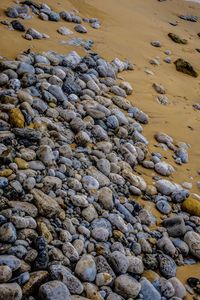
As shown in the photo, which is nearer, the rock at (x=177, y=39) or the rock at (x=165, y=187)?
the rock at (x=165, y=187)

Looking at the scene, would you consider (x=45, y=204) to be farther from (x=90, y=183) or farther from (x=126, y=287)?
(x=126, y=287)

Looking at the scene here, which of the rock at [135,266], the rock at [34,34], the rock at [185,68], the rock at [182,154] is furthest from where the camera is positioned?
the rock at [185,68]

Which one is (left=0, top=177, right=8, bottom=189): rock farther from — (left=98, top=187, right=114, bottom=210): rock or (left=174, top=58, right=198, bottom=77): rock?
(left=174, top=58, right=198, bottom=77): rock

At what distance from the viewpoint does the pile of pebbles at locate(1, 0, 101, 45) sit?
195 inches

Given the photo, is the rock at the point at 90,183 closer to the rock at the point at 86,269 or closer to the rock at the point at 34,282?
the rock at the point at 86,269

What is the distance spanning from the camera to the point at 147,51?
615 cm

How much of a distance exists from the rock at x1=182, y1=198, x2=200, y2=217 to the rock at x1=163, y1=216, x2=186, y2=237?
234 millimetres

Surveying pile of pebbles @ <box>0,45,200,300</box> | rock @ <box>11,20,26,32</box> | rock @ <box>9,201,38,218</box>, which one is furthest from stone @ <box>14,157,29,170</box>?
rock @ <box>11,20,26,32</box>

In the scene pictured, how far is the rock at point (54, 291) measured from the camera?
198cm

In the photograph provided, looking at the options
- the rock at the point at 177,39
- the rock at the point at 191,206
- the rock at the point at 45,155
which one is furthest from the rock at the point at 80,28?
the rock at the point at 191,206

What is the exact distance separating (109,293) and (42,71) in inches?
103

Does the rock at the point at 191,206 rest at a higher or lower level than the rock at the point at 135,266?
higher

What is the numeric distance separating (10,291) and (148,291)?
892 mm

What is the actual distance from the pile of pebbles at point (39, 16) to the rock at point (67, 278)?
138 inches
